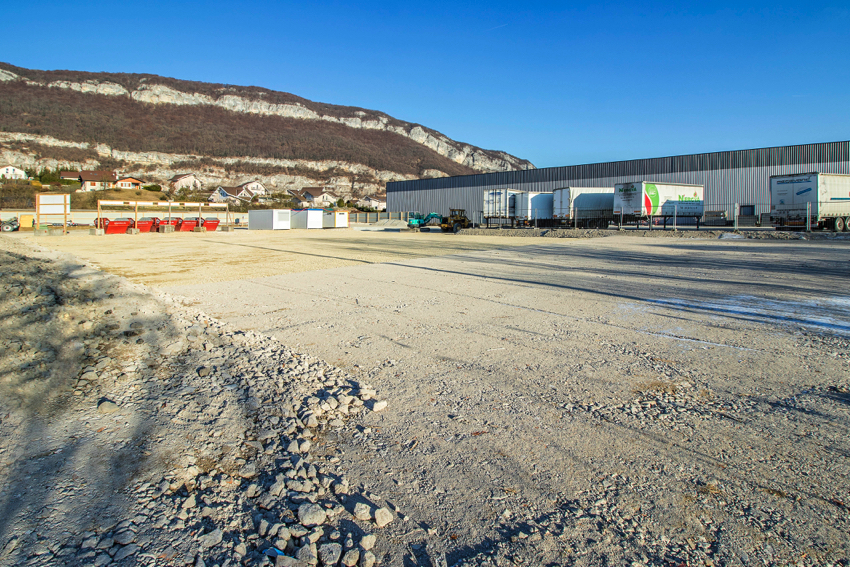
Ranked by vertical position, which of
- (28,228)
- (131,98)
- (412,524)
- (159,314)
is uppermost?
(131,98)

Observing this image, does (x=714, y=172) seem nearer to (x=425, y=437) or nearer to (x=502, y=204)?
(x=502, y=204)

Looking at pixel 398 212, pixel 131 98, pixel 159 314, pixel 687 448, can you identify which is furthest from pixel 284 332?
pixel 131 98

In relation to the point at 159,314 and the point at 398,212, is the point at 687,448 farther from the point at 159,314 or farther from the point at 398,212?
the point at 398,212

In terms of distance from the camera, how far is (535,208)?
42.0 metres

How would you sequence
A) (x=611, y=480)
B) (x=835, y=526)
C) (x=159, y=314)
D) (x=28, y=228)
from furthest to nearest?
(x=28, y=228) < (x=159, y=314) < (x=611, y=480) < (x=835, y=526)

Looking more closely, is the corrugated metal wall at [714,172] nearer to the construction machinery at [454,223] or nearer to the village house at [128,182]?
the construction machinery at [454,223]

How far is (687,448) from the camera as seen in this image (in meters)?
3.42

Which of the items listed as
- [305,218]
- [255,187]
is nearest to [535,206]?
[305,218]

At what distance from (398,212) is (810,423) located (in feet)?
253

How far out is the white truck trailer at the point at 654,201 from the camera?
34.8 m

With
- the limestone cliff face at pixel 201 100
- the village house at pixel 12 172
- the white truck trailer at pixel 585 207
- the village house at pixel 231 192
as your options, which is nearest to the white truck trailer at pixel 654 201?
the white truck trailer at pixel 585 207

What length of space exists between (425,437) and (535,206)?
132ft

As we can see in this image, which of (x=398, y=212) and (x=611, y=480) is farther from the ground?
(x=398, y=212)

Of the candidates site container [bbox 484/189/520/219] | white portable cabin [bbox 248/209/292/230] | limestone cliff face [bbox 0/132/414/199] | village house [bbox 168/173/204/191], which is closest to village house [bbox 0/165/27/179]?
limestone cliff face [bbox 0/132/414/199]
